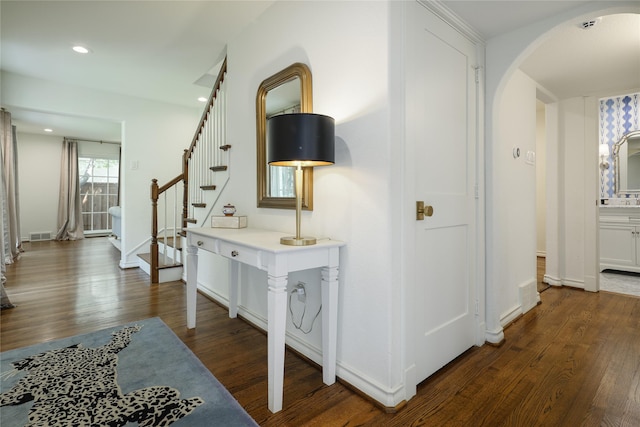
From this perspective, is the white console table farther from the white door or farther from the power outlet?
the white door

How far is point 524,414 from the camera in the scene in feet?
4.69

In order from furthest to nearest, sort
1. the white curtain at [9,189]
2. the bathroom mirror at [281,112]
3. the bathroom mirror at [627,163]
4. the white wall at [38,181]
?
the white wall at [38,181], the white curtain at [9,189], the bathroom mirror at [627,163], the bathroom mirror at [281,112]

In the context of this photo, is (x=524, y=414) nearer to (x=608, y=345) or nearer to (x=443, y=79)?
(x=608, y=345)

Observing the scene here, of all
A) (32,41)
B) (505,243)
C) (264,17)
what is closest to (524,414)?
(505,243)

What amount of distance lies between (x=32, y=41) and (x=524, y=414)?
485 centimetres

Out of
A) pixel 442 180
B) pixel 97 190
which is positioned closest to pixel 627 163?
pixel 442 180

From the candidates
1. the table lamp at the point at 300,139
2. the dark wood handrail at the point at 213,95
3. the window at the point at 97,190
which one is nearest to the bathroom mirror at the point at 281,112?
the table lamp at the point at 300,139

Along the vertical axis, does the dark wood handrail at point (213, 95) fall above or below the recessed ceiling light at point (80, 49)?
below

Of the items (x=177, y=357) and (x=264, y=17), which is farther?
(x=264, y=17)

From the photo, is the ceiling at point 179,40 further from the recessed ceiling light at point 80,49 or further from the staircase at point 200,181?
the staircase at point 200,181

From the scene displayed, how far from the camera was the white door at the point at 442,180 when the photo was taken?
5.37 feet

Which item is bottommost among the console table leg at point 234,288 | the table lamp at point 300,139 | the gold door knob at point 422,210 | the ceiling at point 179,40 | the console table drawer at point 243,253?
the console table leg at point 234,288

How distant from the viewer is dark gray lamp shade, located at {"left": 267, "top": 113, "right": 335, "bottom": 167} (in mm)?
1484

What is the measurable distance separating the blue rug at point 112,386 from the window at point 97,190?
7078mm
